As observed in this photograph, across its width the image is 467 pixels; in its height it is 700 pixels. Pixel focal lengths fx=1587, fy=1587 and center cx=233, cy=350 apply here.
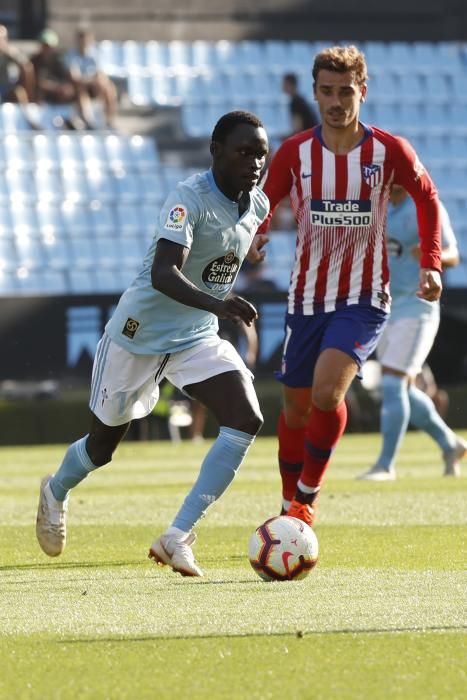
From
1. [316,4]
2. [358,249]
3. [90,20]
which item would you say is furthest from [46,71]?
[358,249]

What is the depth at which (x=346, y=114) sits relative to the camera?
7262 millimetres

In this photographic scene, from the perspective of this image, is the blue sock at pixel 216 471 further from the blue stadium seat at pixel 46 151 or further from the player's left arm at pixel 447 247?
the blue stadium seat at pixel 46 151

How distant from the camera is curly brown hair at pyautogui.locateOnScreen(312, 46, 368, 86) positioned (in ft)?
23.7

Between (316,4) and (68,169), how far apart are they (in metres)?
7.66

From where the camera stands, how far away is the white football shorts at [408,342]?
11.8m

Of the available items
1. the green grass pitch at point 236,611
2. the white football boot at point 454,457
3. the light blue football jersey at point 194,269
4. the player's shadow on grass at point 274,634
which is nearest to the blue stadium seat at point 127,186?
the white football boot at point 454,457

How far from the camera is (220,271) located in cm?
659

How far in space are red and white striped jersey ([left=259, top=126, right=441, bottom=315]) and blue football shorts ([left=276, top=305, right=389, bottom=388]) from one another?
5cm

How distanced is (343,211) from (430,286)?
1.80 feet

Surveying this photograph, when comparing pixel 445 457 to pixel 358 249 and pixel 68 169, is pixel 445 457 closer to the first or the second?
pixel 358 249

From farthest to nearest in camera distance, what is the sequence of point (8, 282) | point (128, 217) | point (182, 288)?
point (128, 217)
point (8, 282)
point (182, 288)

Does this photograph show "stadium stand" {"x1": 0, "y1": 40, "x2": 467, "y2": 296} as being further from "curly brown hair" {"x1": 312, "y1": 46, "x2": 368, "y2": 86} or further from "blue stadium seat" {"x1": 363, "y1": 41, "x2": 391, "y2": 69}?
"curly brown hair" {"x1": 312, "y1": 46, "x2": 368, "y2": 86}

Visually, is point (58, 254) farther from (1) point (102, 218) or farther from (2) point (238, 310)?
(2) point (238, 310)

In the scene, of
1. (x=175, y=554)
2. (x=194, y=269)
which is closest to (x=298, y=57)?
(x=194, y=269)
